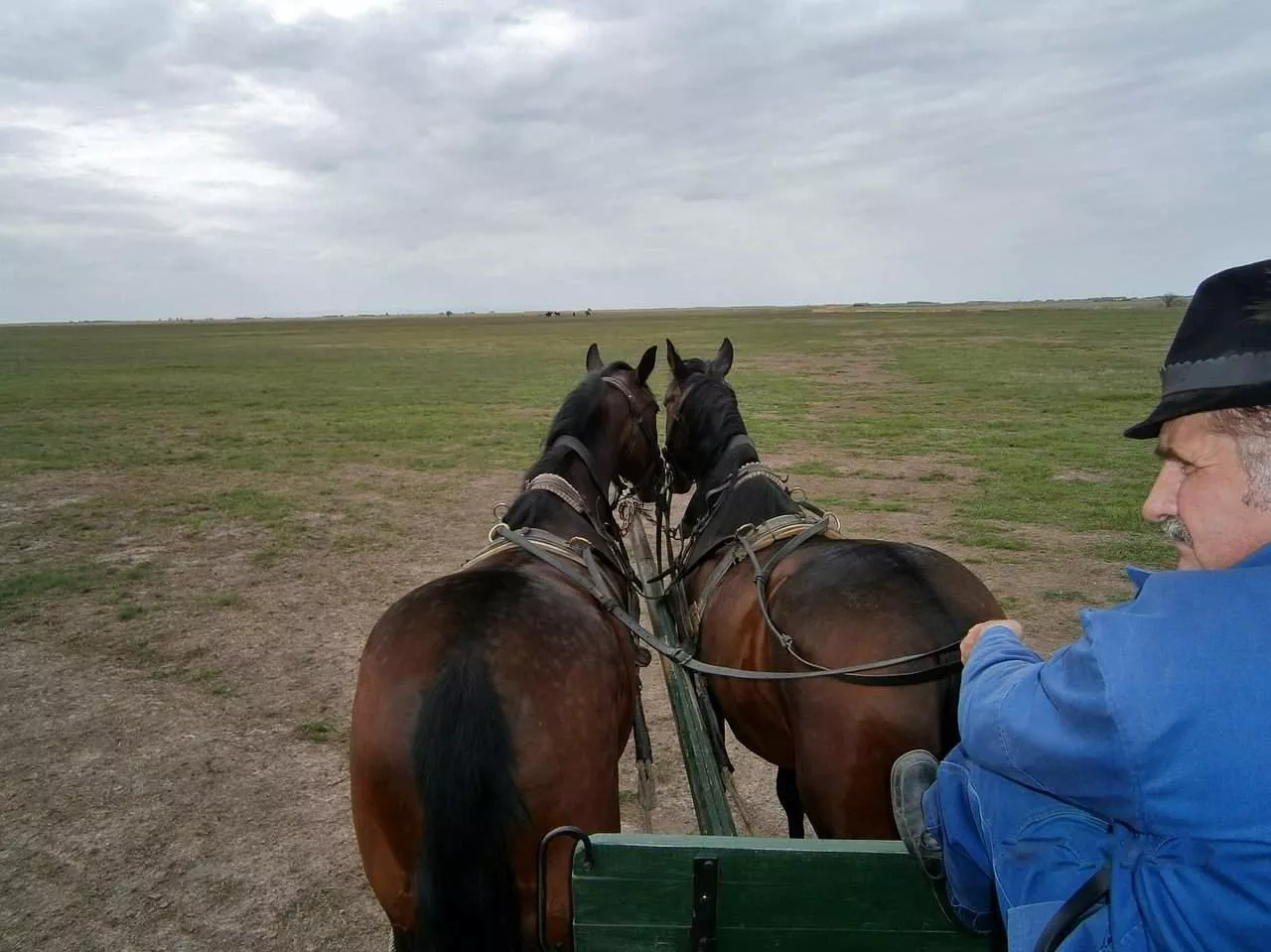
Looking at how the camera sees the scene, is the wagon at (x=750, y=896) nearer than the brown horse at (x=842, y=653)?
Yes

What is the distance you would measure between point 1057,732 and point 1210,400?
538 mm

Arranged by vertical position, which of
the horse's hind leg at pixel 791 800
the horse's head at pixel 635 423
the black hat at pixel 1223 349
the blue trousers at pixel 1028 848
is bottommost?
the horse's hind leg at pixel 791 800

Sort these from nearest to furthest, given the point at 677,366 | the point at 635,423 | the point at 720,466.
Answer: the point at 720,466 → the point at 635,423 → the point at 677,366

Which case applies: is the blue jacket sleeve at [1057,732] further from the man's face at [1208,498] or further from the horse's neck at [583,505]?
the horse's neck at [583,505]

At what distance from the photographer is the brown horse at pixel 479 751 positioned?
2.08 meters

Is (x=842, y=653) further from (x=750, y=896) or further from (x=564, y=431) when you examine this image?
(x=564, y=431)

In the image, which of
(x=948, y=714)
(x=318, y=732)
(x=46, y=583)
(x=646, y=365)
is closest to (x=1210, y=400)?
(x=948, y=714)

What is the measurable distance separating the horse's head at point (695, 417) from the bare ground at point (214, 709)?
1925mm

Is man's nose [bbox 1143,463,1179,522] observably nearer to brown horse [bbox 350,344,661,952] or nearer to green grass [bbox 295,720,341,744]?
brown horse [bbox 350,344,661,952]

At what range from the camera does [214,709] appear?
17.9ft

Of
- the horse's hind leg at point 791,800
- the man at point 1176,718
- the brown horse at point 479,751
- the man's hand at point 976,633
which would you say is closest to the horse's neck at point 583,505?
the brown horse at point 479,751

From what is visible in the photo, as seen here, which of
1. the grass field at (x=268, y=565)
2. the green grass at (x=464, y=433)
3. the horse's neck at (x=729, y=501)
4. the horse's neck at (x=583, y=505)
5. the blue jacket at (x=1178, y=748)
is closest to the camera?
the blue jacket at (x=1178, y=748)

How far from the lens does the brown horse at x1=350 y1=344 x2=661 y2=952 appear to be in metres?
2.08

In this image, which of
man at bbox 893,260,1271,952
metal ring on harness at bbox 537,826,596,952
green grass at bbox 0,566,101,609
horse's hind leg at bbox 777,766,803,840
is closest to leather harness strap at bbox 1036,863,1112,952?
man at bbox 893,260,1271,952
